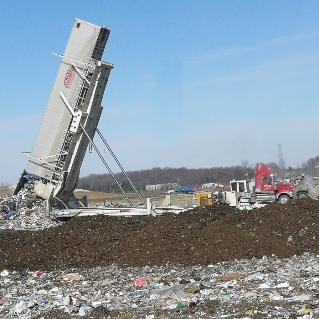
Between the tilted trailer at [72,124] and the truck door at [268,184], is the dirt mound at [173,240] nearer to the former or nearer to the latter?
the tilted trailer at [72,124]

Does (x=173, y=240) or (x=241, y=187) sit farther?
(x=241, y=187)

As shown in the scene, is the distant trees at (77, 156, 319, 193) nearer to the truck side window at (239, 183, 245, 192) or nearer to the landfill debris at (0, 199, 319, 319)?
the truck side window at (239, 183, 245, 192)

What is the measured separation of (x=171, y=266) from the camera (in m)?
11.3

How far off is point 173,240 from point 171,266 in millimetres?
1620

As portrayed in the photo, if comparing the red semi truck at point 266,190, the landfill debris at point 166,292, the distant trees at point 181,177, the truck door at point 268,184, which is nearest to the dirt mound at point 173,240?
the landfill debris at point 166,292

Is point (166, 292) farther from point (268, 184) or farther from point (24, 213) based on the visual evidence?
point (268, 184)

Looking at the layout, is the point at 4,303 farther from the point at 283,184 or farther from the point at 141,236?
the point at 283,184

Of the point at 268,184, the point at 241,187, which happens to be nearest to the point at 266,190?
the point at 268,184

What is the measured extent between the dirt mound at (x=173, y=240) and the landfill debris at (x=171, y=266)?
28mm

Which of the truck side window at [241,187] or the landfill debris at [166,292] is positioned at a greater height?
the truck side window at [241,187]

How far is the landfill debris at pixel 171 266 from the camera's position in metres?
7.50

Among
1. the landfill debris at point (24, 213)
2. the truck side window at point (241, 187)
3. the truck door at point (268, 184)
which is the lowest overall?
the landfill debris at point (24, 213)

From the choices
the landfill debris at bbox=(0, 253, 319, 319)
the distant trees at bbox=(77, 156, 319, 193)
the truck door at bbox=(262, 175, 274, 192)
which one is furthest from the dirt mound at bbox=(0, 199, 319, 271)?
the distant trees at bbox=(77, 156, 319, 193)

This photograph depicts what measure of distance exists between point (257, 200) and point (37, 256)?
48.0 feet
